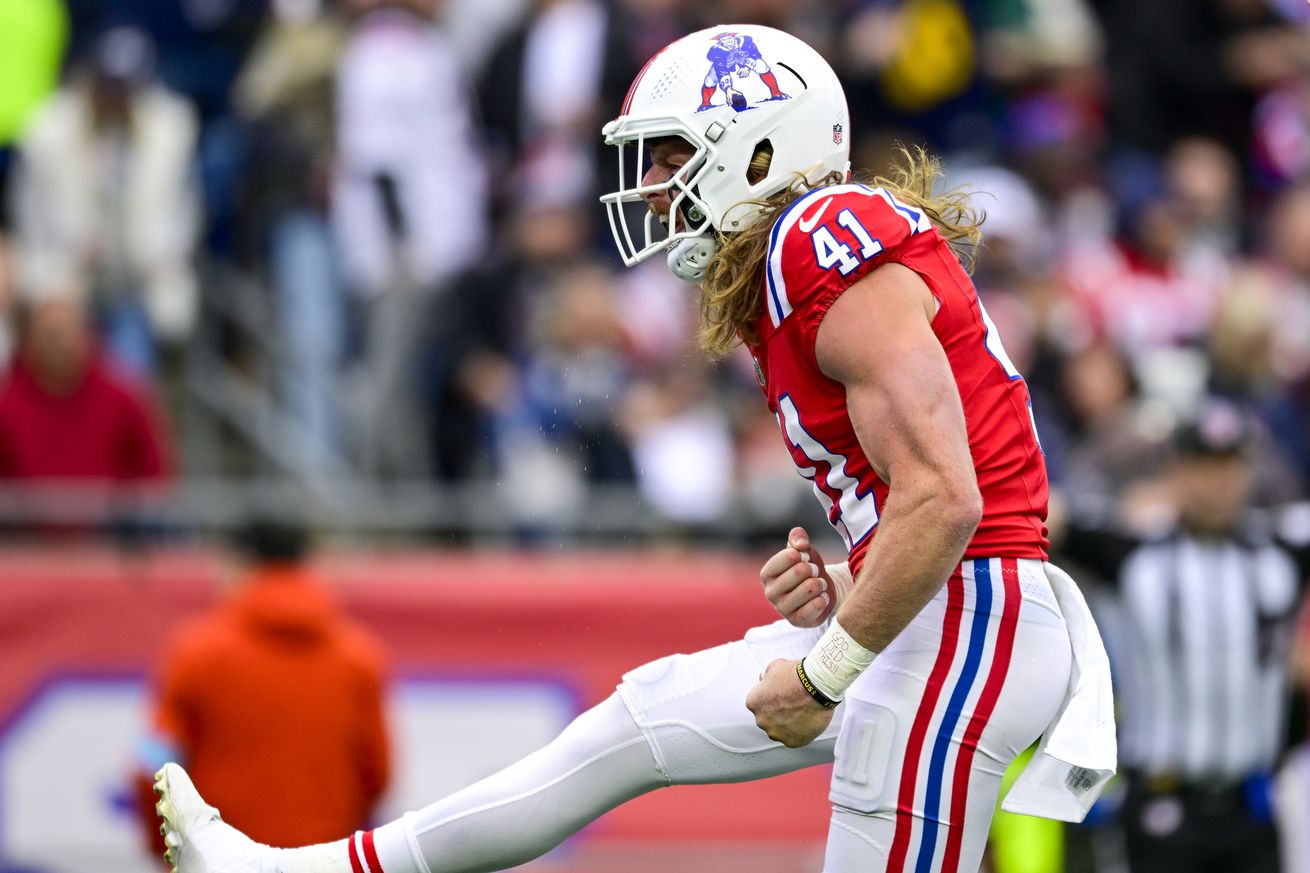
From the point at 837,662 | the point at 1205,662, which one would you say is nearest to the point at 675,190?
the point at 837,662

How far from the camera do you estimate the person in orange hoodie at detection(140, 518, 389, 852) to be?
6992mm

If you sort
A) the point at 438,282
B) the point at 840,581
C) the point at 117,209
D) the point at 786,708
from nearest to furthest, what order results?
the point at 786,708, the point at 840,581, the point at 117,209, the point at 438,282

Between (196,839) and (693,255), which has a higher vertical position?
(693,255)

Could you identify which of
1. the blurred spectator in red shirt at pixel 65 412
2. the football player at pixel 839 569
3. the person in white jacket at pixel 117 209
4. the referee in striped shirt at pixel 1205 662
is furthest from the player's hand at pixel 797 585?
the person in white jacket at pixel 117 209

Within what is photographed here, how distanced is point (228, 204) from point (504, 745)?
296cm

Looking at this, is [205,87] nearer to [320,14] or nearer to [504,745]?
[320,14]

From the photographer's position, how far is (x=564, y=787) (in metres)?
4.34

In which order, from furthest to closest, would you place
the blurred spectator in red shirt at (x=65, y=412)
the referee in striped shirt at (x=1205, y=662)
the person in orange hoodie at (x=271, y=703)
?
the blurred spectator in red shirt at (x=65, y=412)
the referee in striped shirt at (x=1205, y=662)
the person in orange hoodie at (x=271, y=703)

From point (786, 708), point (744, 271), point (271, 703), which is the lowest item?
point (271, 703)

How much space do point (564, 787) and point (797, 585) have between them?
0.64 metres

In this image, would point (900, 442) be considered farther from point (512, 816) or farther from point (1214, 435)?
point (1214, 435)

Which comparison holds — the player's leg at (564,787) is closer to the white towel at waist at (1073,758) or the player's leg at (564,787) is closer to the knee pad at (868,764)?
the knee pad at (868,764)

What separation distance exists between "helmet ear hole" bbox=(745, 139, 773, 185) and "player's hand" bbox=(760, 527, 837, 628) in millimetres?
721

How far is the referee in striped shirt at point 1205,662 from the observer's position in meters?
7.12
